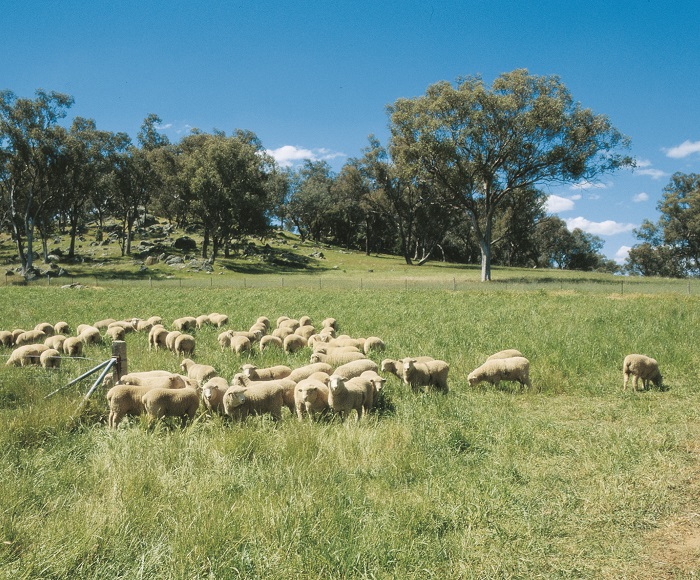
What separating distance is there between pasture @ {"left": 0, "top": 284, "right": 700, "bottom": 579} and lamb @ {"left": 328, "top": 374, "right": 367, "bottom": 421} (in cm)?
44

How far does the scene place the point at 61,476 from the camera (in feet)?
18.0

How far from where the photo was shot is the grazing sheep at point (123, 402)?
24.1 feet

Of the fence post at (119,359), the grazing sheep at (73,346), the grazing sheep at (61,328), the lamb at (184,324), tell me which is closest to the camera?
the fence post at (119,359)

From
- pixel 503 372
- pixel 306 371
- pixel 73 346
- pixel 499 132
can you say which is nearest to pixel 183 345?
pixel 73 346

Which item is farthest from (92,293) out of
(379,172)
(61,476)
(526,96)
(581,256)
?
(581,256)

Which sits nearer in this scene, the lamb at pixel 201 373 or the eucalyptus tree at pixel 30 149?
the lamb at pixel 201 373

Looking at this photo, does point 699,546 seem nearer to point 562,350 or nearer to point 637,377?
point 637,377

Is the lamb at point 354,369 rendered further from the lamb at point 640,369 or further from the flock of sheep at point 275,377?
the lamb at point 640,369

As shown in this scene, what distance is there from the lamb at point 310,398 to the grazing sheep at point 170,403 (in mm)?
1677

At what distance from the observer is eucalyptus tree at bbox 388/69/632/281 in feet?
134

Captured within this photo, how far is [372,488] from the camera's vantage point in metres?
5.46

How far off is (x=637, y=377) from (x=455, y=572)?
782 cm

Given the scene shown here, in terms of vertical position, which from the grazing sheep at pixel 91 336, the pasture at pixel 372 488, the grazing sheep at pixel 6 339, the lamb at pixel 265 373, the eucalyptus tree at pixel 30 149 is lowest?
the grazing sheep at pixel 6 339

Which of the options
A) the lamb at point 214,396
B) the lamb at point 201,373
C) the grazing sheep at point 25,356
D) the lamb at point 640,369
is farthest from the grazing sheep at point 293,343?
the lamb at point 640,369
